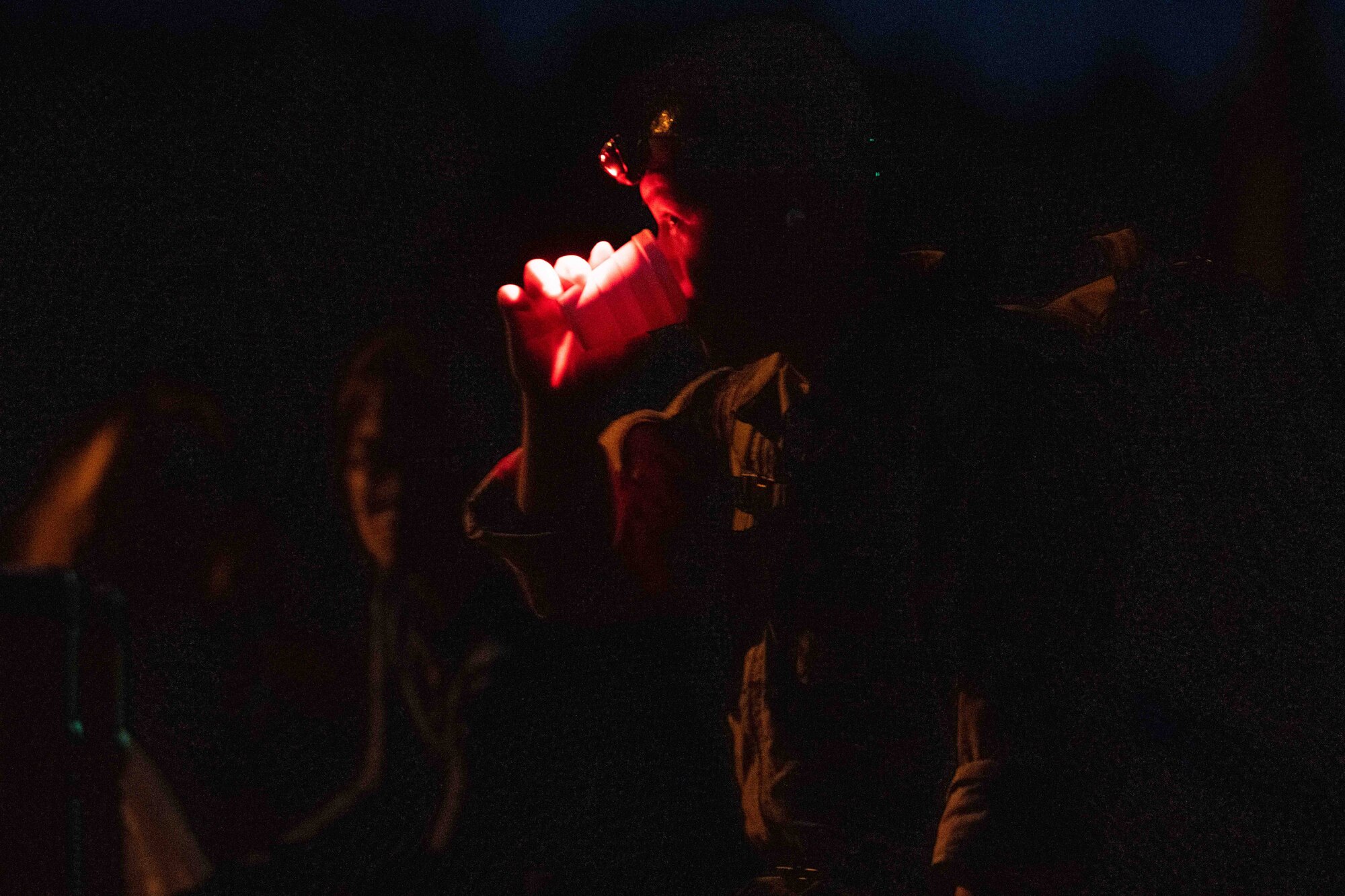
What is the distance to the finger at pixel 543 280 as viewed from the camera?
949 mm

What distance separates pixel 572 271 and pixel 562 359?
0.09 m

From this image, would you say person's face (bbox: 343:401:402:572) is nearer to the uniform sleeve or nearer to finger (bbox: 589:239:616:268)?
the uniform sleeve

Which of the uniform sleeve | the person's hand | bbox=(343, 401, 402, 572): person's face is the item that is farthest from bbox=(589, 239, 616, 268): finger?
bbox=(343, 401, 402, 572): person's face

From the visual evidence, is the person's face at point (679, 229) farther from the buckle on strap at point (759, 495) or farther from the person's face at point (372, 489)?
the person's face at point (372, 489)

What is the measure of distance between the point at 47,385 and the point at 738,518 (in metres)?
0.81

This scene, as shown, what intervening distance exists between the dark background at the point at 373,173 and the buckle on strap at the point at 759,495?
418 mm

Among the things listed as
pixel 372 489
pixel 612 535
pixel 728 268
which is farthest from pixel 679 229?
Result: pixel 372 489

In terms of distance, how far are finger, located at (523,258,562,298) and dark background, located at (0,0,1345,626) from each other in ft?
0.99

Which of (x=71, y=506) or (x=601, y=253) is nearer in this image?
(x=601, y=253)

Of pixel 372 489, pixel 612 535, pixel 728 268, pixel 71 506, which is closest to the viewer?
pixel 728 268

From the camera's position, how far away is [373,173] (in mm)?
1252

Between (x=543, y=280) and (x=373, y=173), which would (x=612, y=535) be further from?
(x=373, y=173)

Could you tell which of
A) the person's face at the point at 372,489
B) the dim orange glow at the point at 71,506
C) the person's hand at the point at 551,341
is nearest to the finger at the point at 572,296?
the person's hand at the point at 551,341

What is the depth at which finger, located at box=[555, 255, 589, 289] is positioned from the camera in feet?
3.12
